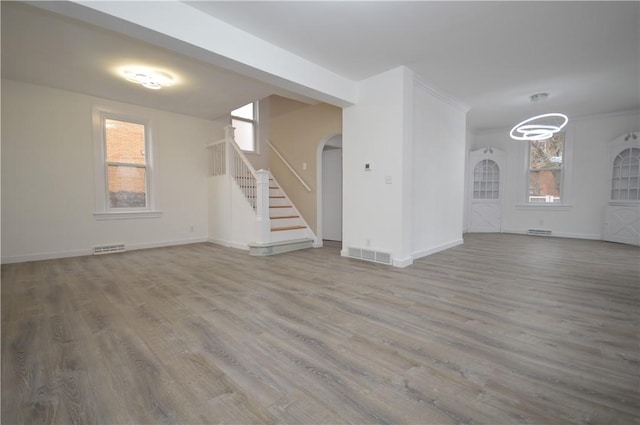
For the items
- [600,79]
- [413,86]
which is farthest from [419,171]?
[600,79]

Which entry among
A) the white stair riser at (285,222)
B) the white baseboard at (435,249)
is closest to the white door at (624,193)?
the white baseboard at (435,249)

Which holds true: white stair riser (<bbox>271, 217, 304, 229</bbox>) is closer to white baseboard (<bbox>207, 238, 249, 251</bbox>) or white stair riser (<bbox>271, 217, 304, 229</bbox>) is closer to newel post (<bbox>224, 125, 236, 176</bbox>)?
white baseboard (<bbox>207, 238, 249, 251</bbox>)

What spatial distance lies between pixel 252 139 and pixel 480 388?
7330 mm

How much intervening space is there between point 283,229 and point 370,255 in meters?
1.83

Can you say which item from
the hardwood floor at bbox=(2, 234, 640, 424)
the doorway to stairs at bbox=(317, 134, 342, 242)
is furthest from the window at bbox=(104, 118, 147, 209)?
the doorway to stairs at bbox=(317, 134, 342, 242)

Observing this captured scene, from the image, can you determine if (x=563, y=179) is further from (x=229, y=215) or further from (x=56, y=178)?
(x=56, y=178)

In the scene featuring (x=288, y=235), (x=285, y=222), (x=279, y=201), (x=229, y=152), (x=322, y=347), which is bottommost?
(x=322, y=347)

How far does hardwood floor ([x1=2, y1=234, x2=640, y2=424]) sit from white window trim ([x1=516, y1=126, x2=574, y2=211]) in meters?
3.99

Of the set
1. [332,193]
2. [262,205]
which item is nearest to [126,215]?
[262,205]

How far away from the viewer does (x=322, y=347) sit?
1.94 meters

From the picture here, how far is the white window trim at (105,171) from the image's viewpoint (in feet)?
16.9

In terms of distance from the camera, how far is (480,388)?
153cm

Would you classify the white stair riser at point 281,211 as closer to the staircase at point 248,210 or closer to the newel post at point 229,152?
the staircase at point 248,210

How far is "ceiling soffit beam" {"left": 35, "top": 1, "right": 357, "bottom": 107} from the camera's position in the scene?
230 cm
